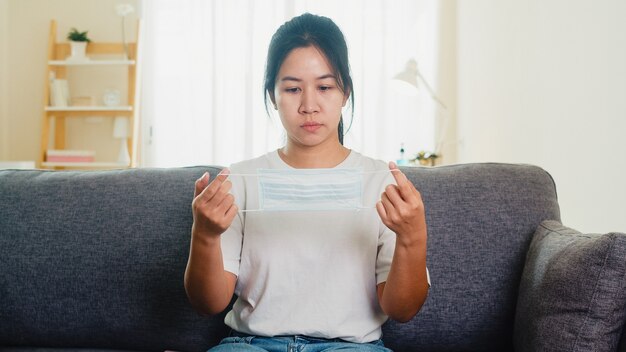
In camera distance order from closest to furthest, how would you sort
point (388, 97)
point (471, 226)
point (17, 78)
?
point (471, 226) < point (388, 97) < point (17, 78)

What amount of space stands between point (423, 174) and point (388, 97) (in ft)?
10.6

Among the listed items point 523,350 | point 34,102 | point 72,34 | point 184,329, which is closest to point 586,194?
point 523,350

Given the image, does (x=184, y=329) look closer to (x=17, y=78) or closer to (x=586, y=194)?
(x=586, y=194)

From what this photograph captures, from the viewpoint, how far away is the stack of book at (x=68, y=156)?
464 cm

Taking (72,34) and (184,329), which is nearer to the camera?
(184,329)

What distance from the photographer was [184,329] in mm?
1391

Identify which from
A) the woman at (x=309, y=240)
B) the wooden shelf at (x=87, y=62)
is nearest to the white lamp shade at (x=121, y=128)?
the wooden shelf at (x=87, y=62)

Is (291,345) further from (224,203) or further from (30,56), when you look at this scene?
(30,56)

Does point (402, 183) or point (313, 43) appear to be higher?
point (313, 43)

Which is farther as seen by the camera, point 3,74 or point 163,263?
point 3,74

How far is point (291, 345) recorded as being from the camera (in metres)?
1.12

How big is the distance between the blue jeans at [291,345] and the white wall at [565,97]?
102 centimetres

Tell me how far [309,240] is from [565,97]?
4.63 ft

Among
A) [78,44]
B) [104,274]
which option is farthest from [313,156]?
[78,44]
